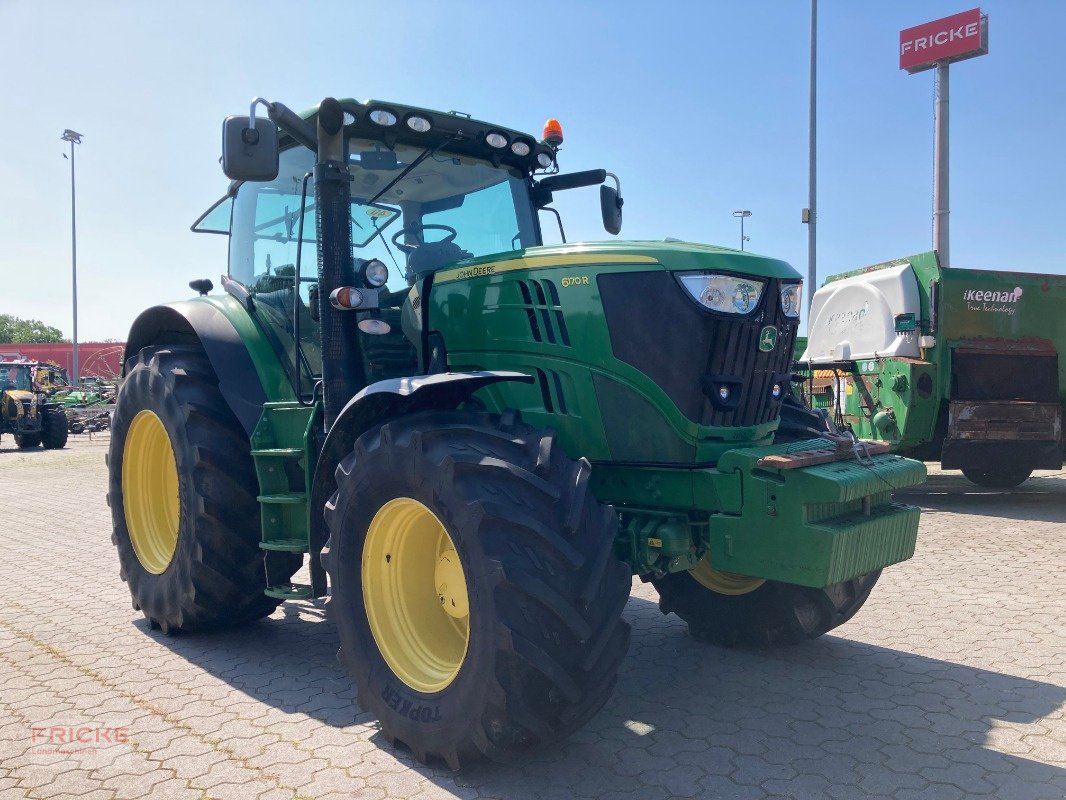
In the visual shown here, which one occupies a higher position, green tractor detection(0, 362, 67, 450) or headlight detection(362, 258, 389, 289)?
headlight detection(362, 258, 389, 289)

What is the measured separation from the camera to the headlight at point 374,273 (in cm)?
410

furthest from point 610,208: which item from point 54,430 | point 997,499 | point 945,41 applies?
point 945,41

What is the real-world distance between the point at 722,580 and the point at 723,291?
67.9 inches

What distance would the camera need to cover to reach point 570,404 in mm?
3590

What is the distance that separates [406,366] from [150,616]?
2171 millimetres

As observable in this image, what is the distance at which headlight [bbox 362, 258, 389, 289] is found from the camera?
4.10 meters

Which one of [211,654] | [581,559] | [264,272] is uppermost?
[264,272]

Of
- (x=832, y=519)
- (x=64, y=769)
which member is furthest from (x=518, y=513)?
(x=64, y=769)

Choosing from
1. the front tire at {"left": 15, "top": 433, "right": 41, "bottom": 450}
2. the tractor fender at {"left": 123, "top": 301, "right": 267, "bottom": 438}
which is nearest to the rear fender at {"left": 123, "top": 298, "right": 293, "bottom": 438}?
the tractor fender at {"left": 123, "top": 301, "right": 267, "bottom": 438}

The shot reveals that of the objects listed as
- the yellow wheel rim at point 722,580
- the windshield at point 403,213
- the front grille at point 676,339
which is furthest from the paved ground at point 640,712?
the windshield at point 403,213

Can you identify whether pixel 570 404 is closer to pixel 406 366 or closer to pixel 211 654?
pixel 406 366

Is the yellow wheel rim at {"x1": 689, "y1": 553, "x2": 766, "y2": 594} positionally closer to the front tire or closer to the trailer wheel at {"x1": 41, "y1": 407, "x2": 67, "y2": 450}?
the trailer wheel at {"x1": 41, "y1": 407, "x2": 67, "y2": 450}

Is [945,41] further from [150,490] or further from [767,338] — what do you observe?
[150,490]

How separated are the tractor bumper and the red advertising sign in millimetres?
24999
